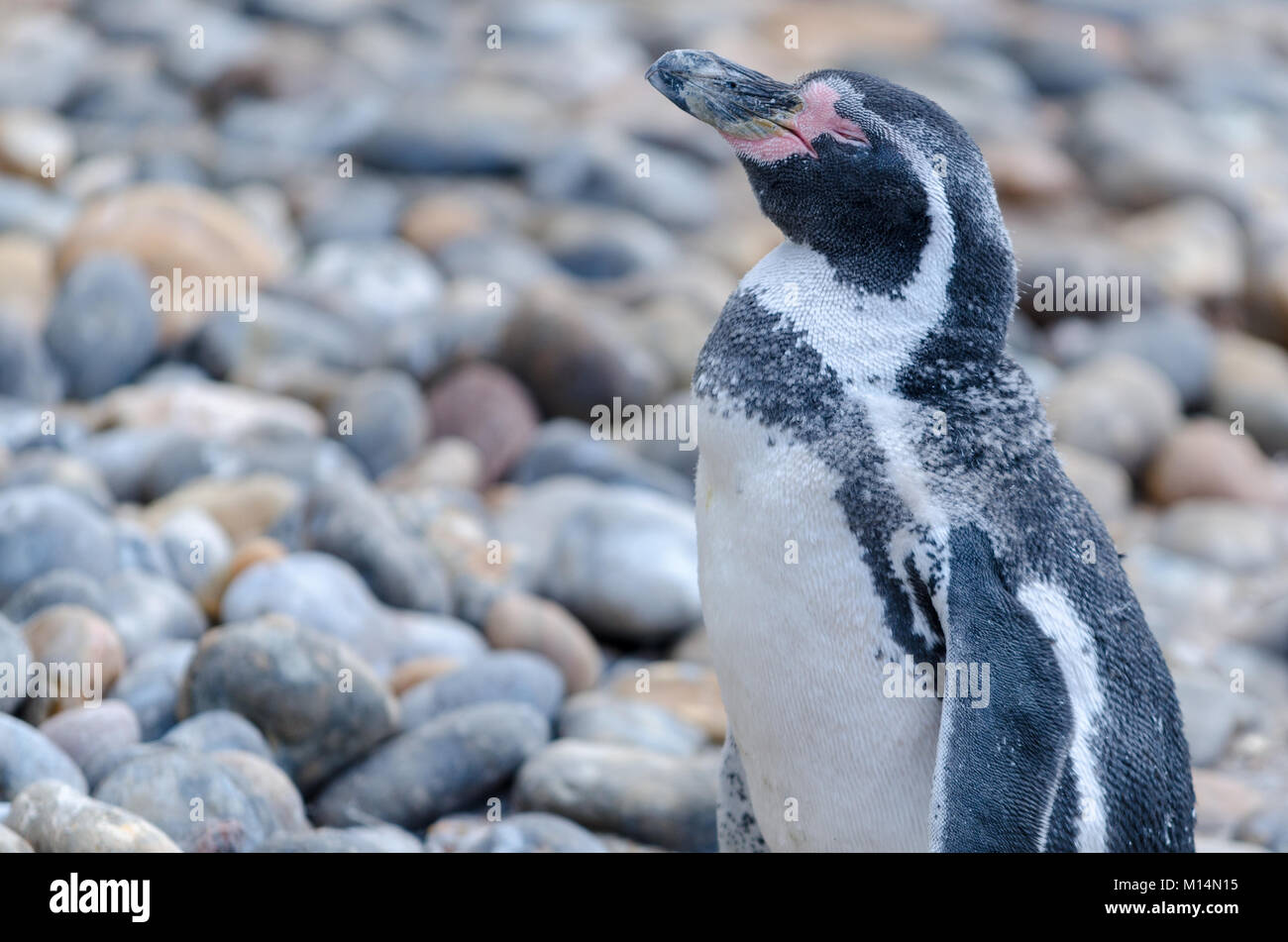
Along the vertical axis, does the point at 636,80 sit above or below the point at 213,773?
above

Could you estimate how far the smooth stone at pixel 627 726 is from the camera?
3854mm

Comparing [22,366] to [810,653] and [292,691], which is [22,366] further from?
[810,653]

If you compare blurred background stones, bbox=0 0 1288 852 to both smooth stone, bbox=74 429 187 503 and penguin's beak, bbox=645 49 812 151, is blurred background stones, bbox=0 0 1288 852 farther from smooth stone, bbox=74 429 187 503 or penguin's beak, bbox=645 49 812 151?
penguin's beak, bbox=645 49 812 151

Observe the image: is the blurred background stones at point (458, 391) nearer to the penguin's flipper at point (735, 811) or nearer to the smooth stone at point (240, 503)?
the smooth stone at point (240, 503)

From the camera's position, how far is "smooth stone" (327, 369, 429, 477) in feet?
18.7

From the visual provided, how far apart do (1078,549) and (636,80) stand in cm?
966

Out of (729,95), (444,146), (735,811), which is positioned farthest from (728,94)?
(444,146)

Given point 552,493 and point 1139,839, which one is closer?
point 1139,839

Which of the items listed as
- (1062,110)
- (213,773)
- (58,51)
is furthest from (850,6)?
(213,773)

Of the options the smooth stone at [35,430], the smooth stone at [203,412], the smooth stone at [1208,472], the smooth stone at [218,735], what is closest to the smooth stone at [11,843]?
the smooth stone at [218,735]

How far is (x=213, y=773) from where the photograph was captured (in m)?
2.95

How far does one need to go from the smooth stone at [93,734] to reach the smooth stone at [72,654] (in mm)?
100

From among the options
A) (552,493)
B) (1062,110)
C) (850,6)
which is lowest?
(552,493)
